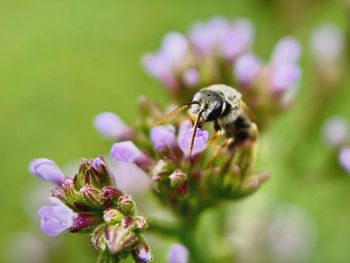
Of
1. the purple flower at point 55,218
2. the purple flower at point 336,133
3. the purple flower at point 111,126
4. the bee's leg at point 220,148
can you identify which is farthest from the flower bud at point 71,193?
the purple flower at point 336,133

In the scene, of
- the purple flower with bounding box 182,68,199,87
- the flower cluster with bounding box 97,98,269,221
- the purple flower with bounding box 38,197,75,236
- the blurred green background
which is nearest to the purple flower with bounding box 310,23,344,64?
the blurred green background

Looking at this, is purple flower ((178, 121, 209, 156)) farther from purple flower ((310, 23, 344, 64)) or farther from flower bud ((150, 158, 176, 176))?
purple flower ((310, 23, 344, 64))

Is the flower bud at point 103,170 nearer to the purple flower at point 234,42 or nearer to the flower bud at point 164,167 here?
the flower bud at point 164,167

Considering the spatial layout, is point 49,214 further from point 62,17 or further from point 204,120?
point 62,17

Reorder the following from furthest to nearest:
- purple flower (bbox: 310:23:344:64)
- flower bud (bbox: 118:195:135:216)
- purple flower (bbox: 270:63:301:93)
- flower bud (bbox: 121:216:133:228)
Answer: purple flower (bbox: 310:23:344:64) < purple flower (bbox: 270:63:301:93) < flower bud (bbox: 118:195:135:216) < flower bud (bbox: 121:216:133:228)

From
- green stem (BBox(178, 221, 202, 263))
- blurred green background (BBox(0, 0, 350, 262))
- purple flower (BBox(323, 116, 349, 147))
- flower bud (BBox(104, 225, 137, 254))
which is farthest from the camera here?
blurred green background (BBox(0, 0, 350, 262))

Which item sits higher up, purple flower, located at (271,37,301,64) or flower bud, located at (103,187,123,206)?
purple flower, located at (271,37,301,64)

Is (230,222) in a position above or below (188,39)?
below

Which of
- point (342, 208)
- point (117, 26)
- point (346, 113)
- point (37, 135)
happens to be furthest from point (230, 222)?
point (117, 26)
